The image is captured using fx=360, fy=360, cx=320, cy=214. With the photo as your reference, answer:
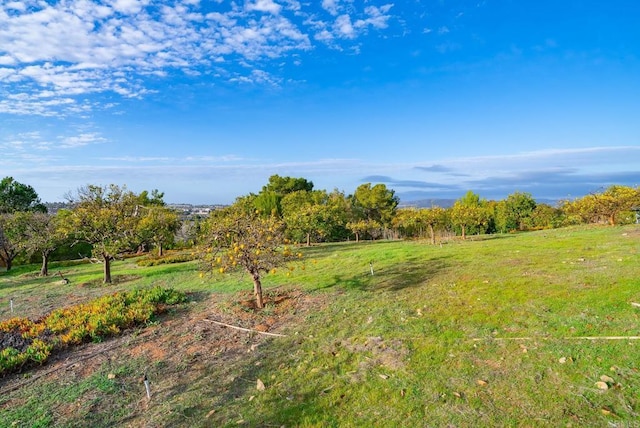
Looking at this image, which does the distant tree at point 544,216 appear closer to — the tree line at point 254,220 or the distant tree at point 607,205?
the tree line at point 254,220

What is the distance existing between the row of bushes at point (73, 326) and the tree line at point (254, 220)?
1.87 meters

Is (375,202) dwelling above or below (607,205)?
above

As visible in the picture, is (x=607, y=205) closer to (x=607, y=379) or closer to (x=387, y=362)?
(x=607, y=379)

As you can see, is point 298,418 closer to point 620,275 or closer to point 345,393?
point 345,393

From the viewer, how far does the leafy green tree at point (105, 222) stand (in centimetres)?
1333

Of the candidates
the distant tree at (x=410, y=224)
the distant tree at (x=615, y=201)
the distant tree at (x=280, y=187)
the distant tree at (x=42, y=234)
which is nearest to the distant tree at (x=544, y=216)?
the distant tree at (x=615, y=201)

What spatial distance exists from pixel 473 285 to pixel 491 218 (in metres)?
26.9

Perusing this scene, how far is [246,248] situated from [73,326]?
13.2 feet

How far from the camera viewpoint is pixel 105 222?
44.6 ft

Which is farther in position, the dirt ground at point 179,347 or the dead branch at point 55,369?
the dead branch at point 55,369

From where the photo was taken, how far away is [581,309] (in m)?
5.96

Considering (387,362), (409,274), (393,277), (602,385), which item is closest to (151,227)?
(393,277)

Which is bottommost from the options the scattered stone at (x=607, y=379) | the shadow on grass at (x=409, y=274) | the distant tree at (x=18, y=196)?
the scattered stone at (x=607, y=379)

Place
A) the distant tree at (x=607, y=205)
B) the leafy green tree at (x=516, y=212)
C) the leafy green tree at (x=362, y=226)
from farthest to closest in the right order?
the leafy green tree at (x=516, y=212), the leafy green tree at (x=362, y=226), the distant tree at (x=607, y=205)
